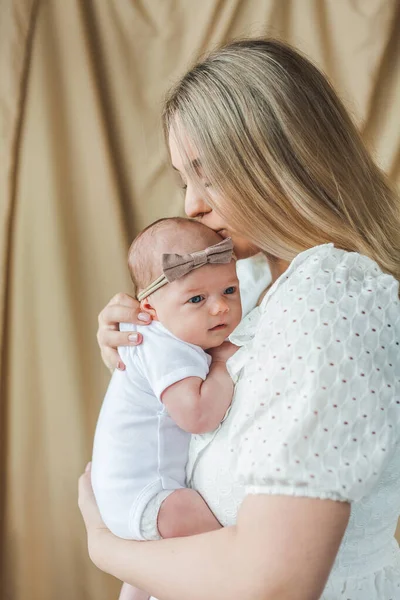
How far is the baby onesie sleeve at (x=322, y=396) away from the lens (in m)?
0.76

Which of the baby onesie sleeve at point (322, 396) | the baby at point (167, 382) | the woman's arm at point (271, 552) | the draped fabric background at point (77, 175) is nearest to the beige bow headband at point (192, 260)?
the baby at point (167, 382)

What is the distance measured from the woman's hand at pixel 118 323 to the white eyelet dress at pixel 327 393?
0.95 feet

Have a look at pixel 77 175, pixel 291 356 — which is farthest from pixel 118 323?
pixel 77 175

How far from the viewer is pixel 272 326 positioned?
0.85 m

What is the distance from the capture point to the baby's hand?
1149 millimetres

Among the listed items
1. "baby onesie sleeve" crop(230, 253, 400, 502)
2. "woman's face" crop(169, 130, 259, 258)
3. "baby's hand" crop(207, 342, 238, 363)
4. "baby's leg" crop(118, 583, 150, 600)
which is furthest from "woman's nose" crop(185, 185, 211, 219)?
"baby's leg" crop(118, 583, 150, 600)

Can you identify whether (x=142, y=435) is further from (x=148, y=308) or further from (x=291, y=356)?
(x=291, y=356)

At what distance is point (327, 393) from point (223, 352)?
40 centimetres

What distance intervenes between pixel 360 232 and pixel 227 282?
24cm

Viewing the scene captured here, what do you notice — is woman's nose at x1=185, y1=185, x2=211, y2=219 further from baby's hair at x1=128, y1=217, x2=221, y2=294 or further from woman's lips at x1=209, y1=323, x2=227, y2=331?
woman's lips at x1=209, y1=323, x2=227, y2=331

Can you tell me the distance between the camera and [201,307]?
1.12 meters

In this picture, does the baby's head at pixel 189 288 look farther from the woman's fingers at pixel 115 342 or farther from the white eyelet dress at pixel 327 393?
the white eyelet dress at pixel 327 393

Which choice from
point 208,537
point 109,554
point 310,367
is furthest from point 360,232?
point 109,554

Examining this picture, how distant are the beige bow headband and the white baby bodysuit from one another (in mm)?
113
